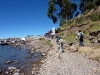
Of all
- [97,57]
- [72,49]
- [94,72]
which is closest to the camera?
[94,72]

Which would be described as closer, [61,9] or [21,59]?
[21,59]

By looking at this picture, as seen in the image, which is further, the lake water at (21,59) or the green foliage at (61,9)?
the green foliage at (61,9)

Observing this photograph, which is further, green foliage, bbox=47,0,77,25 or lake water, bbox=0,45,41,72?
green foliage, bbox=47,0,77,25

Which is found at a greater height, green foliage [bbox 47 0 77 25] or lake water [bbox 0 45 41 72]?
green foliage [bbox 47 0 77 25]

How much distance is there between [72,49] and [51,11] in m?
49.4

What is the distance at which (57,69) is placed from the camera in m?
17.4

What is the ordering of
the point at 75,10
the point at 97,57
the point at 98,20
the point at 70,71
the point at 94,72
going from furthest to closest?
1. the point at 75,10
2. the point at 98,20
3. the point at 97,57
4. the point at 70,71
5. the point at 94,72

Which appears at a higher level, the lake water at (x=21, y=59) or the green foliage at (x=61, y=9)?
the green foliage at (x=61, y=9)

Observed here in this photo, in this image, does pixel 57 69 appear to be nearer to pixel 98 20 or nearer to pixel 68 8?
pixel 98 20

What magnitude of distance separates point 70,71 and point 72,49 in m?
11.6

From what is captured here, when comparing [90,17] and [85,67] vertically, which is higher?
[90,17]

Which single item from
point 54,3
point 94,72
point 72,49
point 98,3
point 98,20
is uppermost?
point 54,3

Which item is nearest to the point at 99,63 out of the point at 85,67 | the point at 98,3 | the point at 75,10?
the point at 85,67

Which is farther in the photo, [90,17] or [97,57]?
[90,17]
